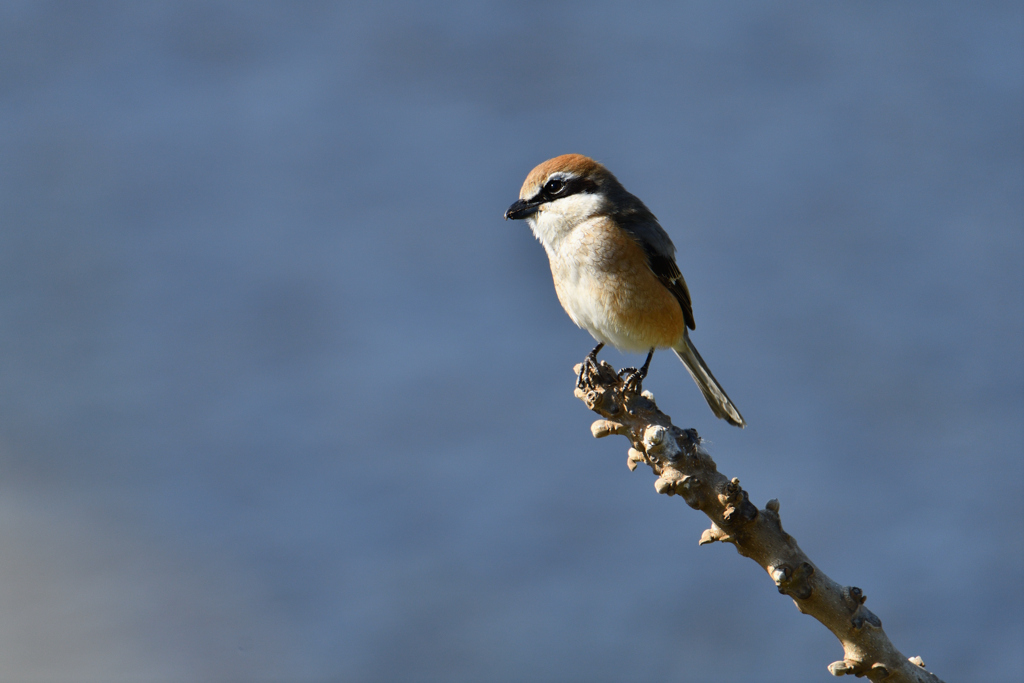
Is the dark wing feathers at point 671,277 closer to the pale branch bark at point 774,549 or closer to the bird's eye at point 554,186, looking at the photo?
the bird's eye at point 554,186

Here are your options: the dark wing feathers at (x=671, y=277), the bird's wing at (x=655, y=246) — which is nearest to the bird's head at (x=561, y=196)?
the bird's wing at (x=655, y=246)

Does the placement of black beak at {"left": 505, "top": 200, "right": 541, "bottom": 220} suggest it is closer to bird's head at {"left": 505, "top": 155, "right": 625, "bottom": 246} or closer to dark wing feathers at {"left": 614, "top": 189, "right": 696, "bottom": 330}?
bird's head at {"left": 505, "top": 155, "right": 625, "bottom": 246}

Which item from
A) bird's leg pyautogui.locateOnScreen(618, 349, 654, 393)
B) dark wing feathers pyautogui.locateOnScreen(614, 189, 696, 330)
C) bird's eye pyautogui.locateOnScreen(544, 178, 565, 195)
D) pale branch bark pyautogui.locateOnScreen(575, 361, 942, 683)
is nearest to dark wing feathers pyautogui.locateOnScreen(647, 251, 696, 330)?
dark wing feathers pyautogui.locateOnScreen(614, 189, 696, 330)

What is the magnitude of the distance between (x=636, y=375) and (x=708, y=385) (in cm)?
114

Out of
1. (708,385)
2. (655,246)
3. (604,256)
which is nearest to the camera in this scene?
(604,256)

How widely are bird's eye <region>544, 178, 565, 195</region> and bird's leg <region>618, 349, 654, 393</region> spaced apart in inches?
25.6

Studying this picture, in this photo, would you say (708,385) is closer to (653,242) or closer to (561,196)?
(653,242)

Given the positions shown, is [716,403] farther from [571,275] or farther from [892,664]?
[892,664]

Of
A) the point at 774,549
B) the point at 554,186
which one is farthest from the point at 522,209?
the point at 774,549

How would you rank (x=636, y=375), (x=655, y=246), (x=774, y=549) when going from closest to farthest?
(x=774, y=549) < (x=636, y=375) < (x=655, y=246)

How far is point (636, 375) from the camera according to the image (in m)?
1.81

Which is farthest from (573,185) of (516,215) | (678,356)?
(678,356)

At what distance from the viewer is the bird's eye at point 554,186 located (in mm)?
2576

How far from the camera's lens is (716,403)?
2811mm
